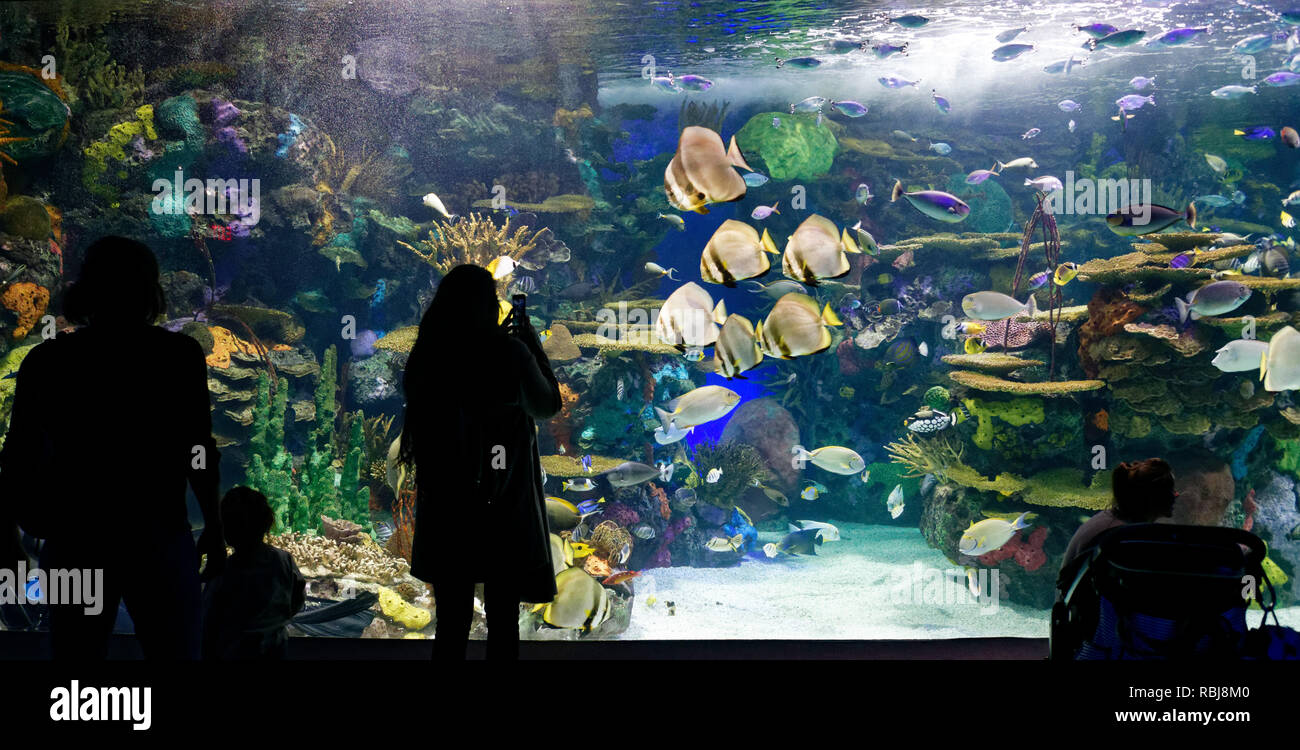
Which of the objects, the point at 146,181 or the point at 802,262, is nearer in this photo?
the point at 802,262

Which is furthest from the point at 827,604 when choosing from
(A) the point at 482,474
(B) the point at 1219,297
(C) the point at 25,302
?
(C) the point at 25,302

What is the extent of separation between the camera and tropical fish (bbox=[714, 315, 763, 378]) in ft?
13.0

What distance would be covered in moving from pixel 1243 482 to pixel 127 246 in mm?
9109

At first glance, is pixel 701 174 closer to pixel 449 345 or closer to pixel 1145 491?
pixel 449 345

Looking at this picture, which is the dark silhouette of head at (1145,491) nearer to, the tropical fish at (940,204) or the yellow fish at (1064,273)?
the tropical fish at (940,204)

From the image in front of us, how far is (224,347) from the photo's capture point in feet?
25.9

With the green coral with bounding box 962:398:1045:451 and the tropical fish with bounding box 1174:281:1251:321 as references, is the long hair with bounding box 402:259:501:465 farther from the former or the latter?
the tropical fish with bounding box 1174:281:1251:321

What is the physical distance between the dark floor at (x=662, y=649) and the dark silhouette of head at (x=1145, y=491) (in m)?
1.18

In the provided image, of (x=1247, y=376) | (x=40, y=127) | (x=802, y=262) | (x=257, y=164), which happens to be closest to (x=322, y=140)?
(x=257, y=164)

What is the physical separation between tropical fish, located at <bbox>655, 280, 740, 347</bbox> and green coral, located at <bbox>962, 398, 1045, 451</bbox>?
375cm

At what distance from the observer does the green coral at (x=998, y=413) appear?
21.7 feet

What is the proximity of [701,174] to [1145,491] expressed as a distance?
2396 millimetres
